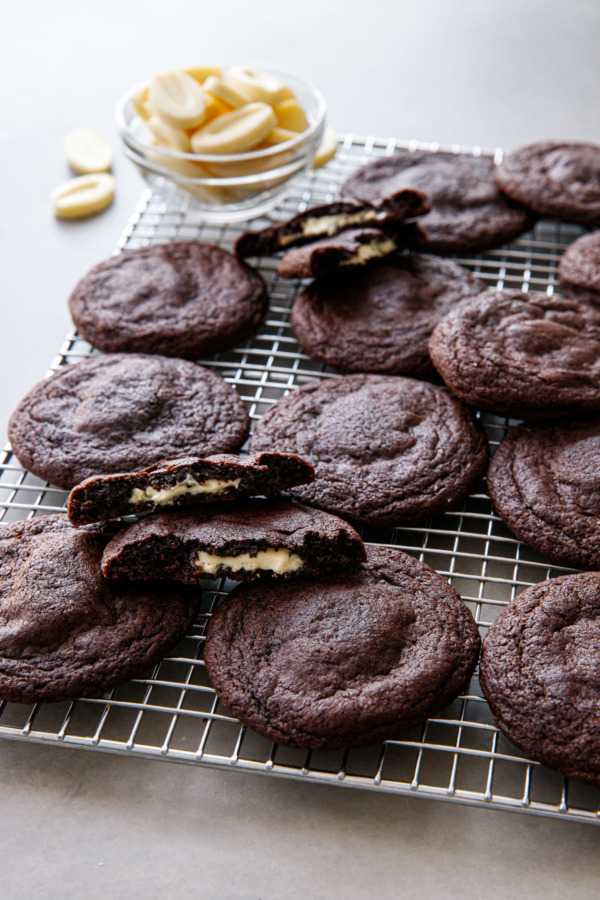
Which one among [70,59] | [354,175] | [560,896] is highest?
[70,59]

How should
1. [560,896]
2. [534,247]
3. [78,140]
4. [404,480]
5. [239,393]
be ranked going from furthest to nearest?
[78,140] < [534,247] < [239,393] < [404,480] < [560,896]

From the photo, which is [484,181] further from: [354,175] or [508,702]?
[508,702]

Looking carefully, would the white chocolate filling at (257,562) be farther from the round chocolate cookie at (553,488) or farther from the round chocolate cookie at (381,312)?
the round chocolate cookie at (381,312)

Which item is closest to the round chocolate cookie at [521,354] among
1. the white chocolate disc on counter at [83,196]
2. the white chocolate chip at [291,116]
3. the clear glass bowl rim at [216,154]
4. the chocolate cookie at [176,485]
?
the chocolate cookie at [176,485]

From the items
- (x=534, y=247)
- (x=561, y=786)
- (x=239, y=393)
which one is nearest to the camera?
(x=561, y=786)

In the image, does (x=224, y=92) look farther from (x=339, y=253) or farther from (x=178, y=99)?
(x=339, y=253)

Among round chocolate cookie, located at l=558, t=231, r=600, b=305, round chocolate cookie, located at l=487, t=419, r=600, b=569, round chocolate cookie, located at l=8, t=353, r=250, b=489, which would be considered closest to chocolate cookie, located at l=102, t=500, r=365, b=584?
round chocolate cookie, located at l=8, t=353, r=250, b=489

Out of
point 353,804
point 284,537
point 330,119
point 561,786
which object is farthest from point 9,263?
point 561,786
